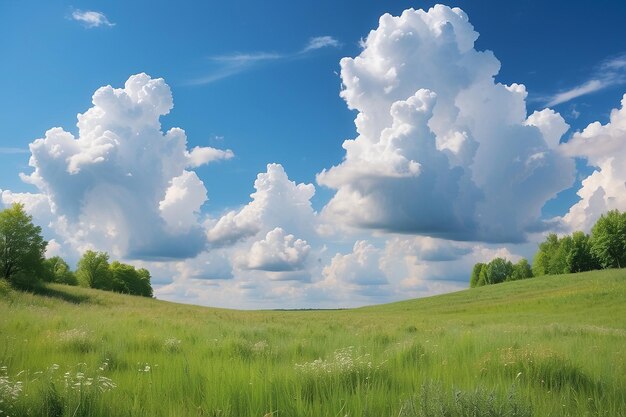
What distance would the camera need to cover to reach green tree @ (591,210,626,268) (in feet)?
325

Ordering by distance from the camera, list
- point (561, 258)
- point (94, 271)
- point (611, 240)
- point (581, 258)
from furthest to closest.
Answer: point (561, 258), point (581, 258), point (611, 240), point (94, 271)

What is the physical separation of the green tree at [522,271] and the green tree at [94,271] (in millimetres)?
117081

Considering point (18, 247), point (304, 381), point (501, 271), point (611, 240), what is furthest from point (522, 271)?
point (304, 381)

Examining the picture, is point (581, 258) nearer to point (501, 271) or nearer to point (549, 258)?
point (549, 258)

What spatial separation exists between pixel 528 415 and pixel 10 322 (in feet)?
42.4

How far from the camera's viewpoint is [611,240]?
99.1 m

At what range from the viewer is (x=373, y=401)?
4137 mm

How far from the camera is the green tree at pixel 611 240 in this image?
98.9 metres

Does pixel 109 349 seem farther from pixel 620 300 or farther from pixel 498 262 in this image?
pixel 498 262

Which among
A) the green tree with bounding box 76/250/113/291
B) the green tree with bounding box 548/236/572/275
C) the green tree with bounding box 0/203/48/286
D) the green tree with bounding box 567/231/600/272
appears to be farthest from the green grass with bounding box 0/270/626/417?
the green tree with bounding box 548/236/572/275

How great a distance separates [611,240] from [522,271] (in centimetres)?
4710


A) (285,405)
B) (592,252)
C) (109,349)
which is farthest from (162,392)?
(592,252)

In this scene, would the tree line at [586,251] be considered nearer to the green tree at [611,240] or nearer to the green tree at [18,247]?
the green tree at [611,240]

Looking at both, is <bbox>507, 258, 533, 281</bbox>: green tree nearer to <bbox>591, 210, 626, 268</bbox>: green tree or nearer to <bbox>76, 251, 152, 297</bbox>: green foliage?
<bbox>591, 210, 626, 268</bbox>: green tree
